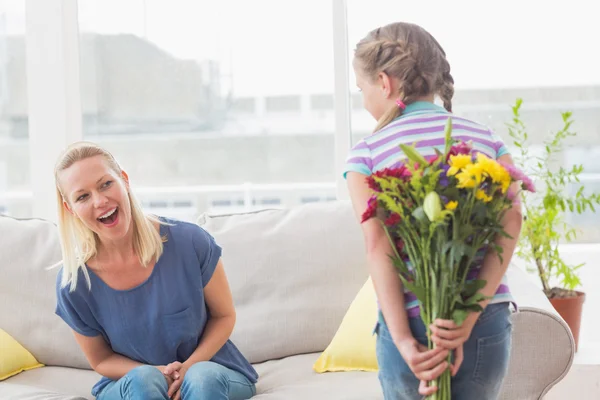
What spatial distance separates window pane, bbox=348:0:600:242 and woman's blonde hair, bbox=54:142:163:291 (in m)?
1.71

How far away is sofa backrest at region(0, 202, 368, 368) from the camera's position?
109 inches

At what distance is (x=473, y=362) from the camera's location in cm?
157

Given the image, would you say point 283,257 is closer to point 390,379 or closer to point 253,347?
point 253,347

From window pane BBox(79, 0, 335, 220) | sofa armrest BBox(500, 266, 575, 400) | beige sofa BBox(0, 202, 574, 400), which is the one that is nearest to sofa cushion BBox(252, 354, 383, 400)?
beige sofa BBox(0, 202, 574, 400)

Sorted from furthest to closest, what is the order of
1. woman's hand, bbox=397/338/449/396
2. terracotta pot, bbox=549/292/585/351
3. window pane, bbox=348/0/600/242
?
1. window pane, bbox=348/0/600/242
2. terracotta pot, bbox=549/292/585/351
3. woman's hand, bbox=397/338/449/396

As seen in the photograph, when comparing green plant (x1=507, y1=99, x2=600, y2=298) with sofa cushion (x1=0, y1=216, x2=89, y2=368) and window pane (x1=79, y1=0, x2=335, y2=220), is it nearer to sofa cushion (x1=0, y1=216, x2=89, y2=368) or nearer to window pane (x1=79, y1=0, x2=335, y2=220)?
window pane (x1=79, y1=0, x2=335, y2=220)

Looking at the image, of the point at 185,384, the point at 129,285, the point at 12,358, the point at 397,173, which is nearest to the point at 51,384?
the point at 12,358

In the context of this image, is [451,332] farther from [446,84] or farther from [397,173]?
A: [446,84]

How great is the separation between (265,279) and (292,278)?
0.30 ft

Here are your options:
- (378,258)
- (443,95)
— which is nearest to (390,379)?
(378,258)

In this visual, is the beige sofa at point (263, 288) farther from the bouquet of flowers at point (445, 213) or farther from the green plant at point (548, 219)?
the bouquet of flowers at point (445, 213)

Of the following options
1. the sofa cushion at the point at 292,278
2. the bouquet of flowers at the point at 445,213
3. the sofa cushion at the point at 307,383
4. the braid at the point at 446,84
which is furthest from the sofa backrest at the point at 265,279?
the bouquet of flowers at the point at 445,213

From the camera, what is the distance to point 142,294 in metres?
2.35

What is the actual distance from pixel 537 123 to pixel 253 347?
1.69m
